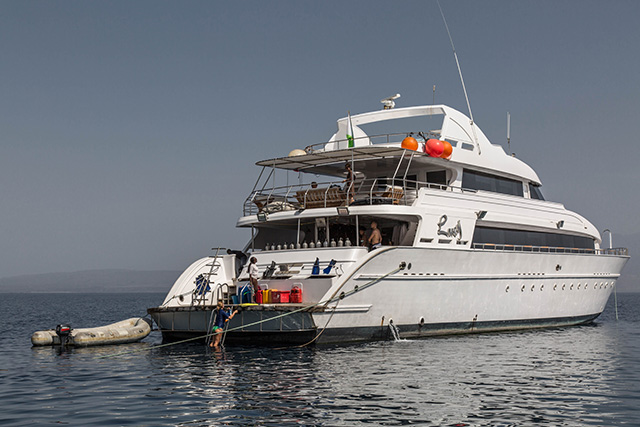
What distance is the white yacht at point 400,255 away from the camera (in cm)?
1833

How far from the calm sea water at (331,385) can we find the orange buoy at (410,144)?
555cm

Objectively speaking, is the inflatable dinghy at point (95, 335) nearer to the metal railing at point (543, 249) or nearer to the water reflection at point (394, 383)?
the water reflection at point (394, 383)

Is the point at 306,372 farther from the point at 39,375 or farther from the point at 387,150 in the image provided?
the point at 387,150

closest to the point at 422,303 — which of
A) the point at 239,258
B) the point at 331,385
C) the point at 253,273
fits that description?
the point at 253,273

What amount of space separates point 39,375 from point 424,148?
12.2m

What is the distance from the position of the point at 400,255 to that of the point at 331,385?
6555 mm

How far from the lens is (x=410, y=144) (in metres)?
20.8

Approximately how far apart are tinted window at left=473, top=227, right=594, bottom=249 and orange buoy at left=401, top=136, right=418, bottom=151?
3405mm

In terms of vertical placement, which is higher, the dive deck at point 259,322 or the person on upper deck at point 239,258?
the person on upper deck at point 239,258

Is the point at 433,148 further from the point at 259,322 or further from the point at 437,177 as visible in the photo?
the point at 259,322

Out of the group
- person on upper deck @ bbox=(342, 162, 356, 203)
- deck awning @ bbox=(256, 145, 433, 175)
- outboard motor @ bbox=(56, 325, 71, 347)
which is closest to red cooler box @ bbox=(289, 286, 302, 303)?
person on upper deck @ bbox=(342, 162, 356, 203)

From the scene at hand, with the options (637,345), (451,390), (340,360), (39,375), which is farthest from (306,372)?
(637,345)

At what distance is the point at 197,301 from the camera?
20.4 meters

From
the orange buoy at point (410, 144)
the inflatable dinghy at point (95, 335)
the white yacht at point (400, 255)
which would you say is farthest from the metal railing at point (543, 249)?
the inflatable dinghy at point (95, 335)
